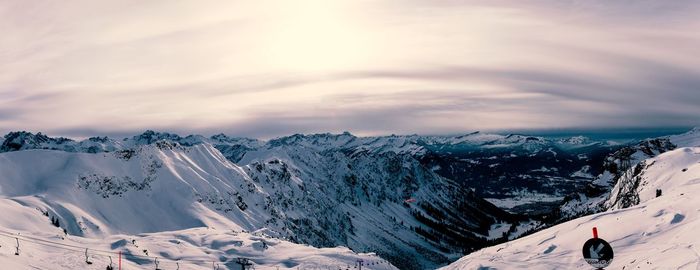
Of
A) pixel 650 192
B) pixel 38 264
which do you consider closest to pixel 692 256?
pixel 38 264

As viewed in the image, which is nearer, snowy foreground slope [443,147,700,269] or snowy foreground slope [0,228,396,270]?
snowy foreground slope [443,147,700,269]

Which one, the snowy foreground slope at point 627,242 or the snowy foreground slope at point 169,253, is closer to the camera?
the snowy foreground slope at point 627,242

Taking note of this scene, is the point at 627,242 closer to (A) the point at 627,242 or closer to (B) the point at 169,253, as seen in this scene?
(A) the point at 627,242

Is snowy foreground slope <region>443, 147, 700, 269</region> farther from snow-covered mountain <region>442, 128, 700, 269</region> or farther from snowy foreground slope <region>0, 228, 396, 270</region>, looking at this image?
snowy foreground slope <region>0, 228, 396, 270</region>

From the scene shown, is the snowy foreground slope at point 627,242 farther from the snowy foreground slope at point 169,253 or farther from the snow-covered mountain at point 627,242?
the snowy foreground slope at point 169,253

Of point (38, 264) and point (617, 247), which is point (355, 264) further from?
point (617, 247)

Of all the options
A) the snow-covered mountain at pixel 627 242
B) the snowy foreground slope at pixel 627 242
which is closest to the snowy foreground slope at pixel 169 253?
the snow-covered mountain at pixel 627 242

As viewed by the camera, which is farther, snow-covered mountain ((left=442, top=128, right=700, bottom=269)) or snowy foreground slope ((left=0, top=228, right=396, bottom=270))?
snowy foreground slope ((left=0, top=228, right=396, bottom=270))

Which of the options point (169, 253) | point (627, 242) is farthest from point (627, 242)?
point (169, 253)

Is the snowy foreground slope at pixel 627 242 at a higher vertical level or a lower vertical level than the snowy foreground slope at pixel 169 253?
higher

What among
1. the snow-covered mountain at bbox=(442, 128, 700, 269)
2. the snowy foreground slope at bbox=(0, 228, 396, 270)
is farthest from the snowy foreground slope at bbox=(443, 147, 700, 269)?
the snowy foreground slope at bbox=(0, 228, 396, 270)

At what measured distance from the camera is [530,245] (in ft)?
163

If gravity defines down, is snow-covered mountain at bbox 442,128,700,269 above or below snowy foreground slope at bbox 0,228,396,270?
above

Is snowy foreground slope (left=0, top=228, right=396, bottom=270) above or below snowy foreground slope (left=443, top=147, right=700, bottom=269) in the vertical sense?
below
